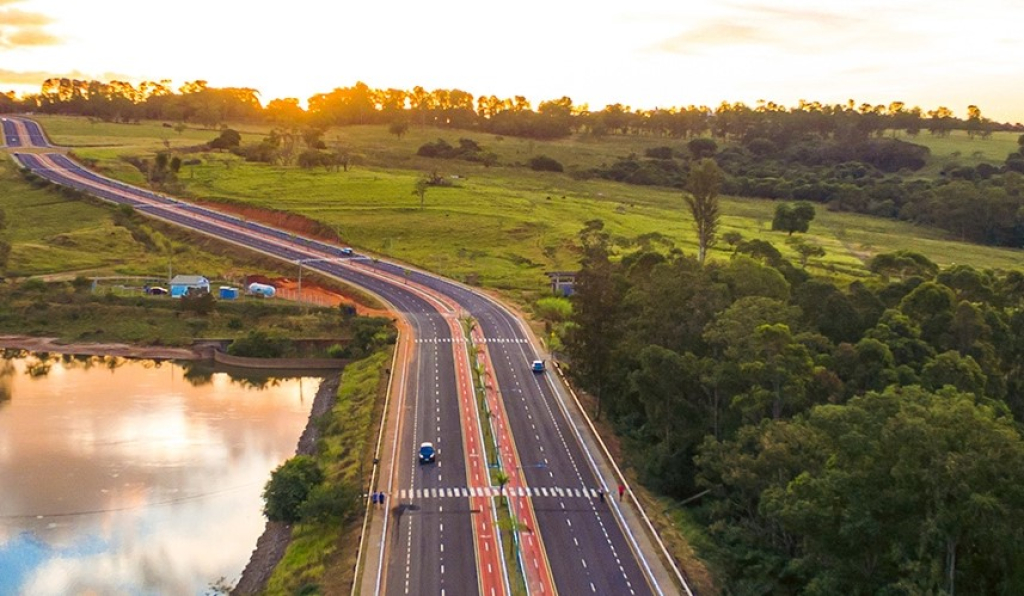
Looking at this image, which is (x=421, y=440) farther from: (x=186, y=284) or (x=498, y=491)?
(x=186, y=284)

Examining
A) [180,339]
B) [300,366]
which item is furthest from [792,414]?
[180,339]

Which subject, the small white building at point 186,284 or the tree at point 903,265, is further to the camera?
the small white building at point 186,284

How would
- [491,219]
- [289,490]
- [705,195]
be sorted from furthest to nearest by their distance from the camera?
[491,219], [705,195], [289,490]

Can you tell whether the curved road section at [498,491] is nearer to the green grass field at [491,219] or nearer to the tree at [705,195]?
the tree at [705,195]

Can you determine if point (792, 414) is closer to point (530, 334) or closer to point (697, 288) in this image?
point (697, 288)

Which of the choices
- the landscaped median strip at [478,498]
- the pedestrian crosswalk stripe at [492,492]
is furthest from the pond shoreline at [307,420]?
the landscaped median strip at [478,498]

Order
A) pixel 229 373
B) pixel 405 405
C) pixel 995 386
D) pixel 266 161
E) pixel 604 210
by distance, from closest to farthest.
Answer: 1. pixel 995 386
2. pixel 405 405
3. pixel 229 373
4. pixel 604 210
5. pixel 266 161

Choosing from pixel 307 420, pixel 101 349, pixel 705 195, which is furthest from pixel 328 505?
pixel 705 195
